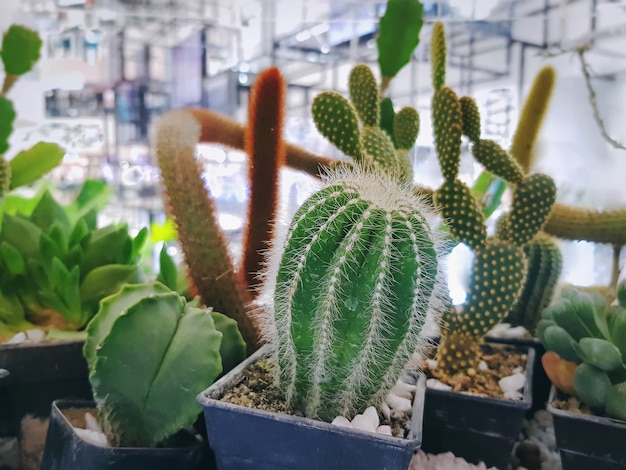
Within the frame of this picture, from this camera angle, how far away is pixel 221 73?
1.24 m

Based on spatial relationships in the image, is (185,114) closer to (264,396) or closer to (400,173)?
(400,173)

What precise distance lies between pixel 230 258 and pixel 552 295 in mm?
547

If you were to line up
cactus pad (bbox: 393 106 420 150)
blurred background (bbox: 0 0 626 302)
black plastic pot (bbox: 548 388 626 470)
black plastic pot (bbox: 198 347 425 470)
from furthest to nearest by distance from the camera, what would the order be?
blurred background (bbox: 0 0 626 302) < cactus pad (bbox: 393 106 420 150) < black plastic pot (bbox: 548 388 626 470) < black plastic pot (bbox: 198 347 425 470)

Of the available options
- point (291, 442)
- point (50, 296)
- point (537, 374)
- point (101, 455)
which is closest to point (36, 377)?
point (50, 296)

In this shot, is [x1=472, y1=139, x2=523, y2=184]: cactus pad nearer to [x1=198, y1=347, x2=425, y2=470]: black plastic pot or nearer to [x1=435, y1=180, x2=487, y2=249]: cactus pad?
[x1=435, y1=180, x2=487, y2=249]: cactus pad

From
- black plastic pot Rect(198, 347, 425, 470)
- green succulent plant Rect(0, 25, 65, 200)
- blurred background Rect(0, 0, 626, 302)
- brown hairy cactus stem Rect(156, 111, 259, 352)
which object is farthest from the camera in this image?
blurred background Rect(0, 0, 626, 302)

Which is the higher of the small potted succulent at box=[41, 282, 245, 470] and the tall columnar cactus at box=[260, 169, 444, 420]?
the tall columnar cactus at box=[260, 169, 444, 420]

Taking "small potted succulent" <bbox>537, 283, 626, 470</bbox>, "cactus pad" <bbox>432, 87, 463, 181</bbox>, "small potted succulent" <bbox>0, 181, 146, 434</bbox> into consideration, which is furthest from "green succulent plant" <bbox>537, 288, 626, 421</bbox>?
"small potted succulent" <bbox>0, 181, 146, 434</bbox>

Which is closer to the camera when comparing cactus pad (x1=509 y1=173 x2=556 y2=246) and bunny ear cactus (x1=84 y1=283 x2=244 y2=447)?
bunny ear cactus (x1=84 y1=283 x2=244 y2=447)

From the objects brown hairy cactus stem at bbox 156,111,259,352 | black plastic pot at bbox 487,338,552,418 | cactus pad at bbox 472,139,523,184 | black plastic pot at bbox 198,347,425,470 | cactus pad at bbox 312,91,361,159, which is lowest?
black plastic pot at bbox 487,338,552,418

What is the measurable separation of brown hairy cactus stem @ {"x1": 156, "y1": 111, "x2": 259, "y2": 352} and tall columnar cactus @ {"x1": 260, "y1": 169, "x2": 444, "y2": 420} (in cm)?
19

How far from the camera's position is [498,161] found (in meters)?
0.65

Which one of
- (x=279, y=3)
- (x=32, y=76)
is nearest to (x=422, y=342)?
(x=279, y=3)

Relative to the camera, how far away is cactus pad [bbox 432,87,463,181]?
639 mm
